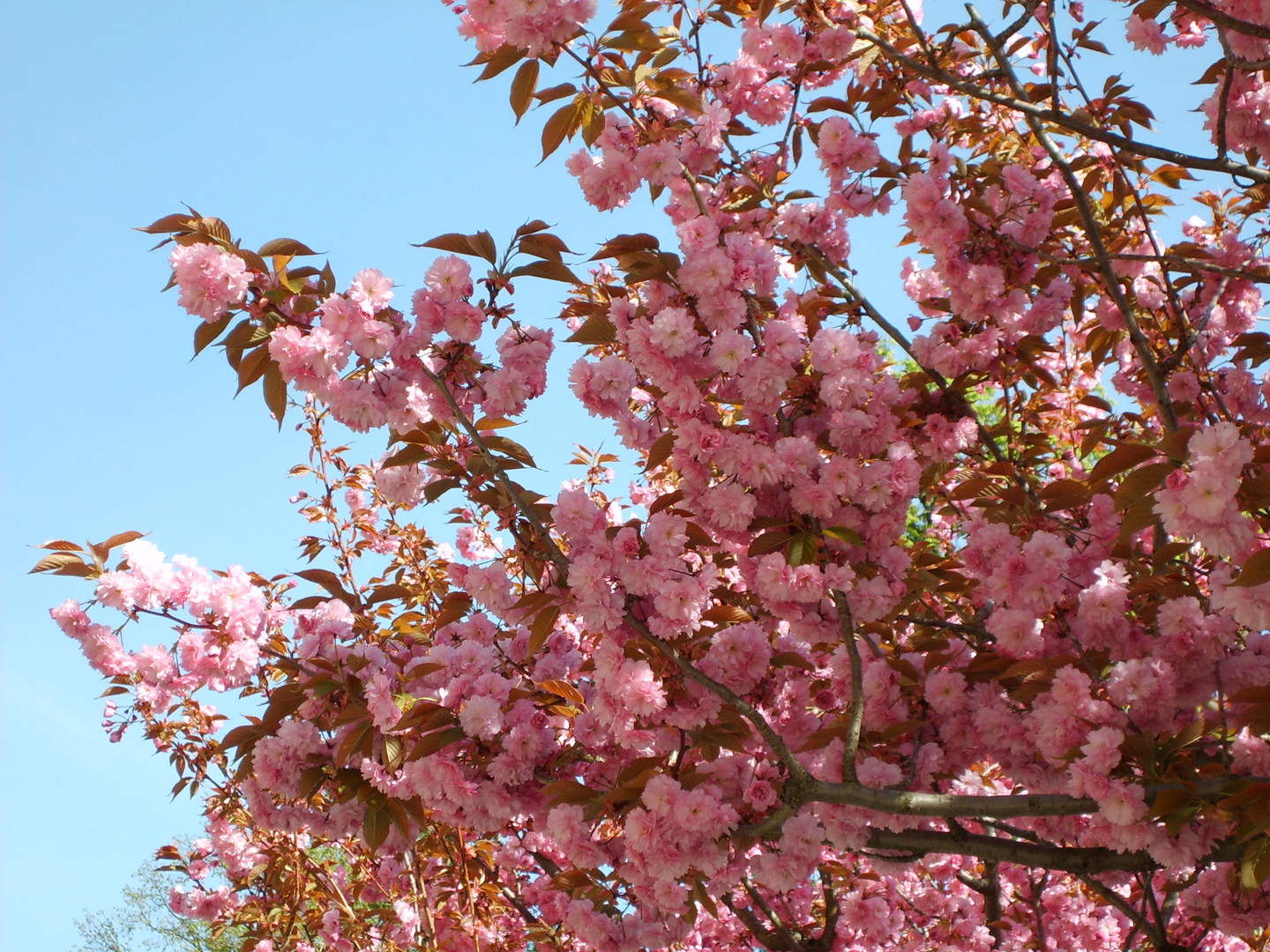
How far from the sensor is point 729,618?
2.42 metres

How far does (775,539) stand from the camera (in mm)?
2287

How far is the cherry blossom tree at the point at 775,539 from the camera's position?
7.27ft

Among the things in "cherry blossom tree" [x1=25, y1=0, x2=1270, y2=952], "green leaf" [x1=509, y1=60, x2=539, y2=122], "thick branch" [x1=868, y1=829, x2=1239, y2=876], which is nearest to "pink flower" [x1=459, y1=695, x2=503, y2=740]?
"cherry blossom tree" [x1=25, y1=0, x2=1270, y2=952]

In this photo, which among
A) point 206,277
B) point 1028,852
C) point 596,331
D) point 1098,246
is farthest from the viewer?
point 1098,246

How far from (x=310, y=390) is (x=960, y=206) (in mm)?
1832

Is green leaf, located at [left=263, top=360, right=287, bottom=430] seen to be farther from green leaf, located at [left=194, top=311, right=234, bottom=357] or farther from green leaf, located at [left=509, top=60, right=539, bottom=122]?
green leaf, located at [left=509, top=60, right=539, bottom=122]

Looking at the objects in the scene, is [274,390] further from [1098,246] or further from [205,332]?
[1098,246]

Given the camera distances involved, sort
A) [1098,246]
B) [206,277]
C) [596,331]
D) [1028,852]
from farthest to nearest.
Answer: [1098,246] < [1028,852] < [596,331] < [206,277]

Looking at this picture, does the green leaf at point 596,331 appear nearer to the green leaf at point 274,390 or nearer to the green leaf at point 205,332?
the green leaf at point 274,390

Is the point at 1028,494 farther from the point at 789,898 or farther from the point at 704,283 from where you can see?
the point at 789,898

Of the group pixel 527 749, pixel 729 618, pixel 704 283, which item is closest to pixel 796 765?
pixel 729 618

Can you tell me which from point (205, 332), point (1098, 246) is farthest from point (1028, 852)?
point (205, 332)

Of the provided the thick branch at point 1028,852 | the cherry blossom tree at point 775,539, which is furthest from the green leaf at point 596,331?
the thick branch at point 1028,852

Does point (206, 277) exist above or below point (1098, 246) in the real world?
below
